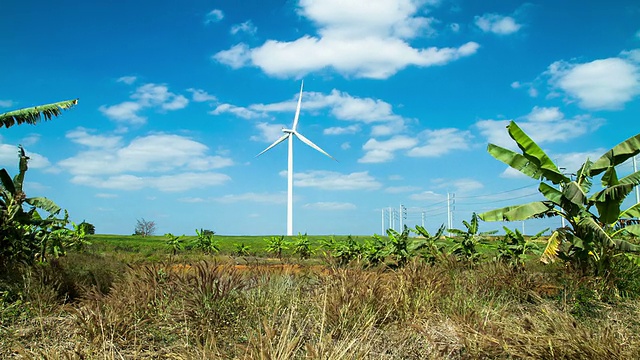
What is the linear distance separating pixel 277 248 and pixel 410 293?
15.5 meters

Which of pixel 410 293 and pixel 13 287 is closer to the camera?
pixel 410 293

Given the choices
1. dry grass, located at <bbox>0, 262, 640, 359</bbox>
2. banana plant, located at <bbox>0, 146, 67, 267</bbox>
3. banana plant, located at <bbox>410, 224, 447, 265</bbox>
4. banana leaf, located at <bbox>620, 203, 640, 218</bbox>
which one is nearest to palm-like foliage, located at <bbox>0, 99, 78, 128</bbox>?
banana plant, located at <bbox>0, 146, 67, 267</bbox>

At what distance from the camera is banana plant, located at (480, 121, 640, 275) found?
10750 mm

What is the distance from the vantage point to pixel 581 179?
12391 millimetres

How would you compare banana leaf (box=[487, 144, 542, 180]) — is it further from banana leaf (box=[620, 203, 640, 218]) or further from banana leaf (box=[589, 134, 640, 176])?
banana leaf (box=[620, 203, 640, 218])

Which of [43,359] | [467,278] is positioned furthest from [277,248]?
[43,359]

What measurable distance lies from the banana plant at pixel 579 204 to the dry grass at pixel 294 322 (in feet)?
9.48

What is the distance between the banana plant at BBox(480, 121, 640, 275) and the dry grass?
289 centimetres

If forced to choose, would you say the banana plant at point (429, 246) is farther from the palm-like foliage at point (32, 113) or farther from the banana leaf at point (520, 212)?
the palm-like foliage at point (32, 113)

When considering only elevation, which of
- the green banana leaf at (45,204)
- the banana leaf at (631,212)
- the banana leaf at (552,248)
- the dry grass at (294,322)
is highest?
the green banana leaf at (45,204)

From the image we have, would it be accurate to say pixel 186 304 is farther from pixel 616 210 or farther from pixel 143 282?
pixel 616 210

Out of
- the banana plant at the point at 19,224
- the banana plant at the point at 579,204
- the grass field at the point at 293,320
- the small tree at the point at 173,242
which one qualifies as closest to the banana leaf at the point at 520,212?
the banana plant at the point at 579,204

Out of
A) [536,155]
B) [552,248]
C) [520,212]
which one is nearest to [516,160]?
[536,155]

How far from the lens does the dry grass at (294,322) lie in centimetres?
482
